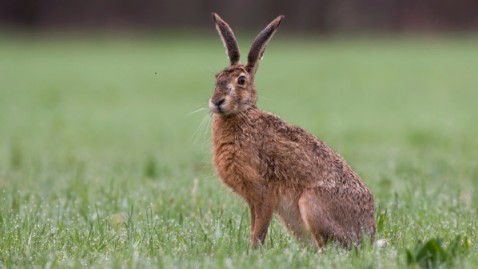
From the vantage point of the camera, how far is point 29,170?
9.91m

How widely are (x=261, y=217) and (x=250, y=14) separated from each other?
1463 inches

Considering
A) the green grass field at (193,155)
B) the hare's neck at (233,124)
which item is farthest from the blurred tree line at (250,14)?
the hare's neck at (233,124)

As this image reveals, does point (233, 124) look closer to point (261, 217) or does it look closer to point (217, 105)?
point (217, 105)

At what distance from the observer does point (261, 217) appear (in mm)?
5801

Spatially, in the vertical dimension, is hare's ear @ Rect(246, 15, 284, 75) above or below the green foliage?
above

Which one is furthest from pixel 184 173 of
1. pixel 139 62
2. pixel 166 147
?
pixel 139 62

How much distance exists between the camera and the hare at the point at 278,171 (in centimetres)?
564

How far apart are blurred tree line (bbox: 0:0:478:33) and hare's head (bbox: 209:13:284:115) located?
117 ft

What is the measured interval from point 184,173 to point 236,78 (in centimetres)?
378

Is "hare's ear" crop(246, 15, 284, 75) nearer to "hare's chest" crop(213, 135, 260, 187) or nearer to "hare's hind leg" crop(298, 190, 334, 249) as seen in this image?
"hare's chest" crop(213, 135, 260, 187)

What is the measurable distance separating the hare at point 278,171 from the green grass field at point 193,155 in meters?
0.20

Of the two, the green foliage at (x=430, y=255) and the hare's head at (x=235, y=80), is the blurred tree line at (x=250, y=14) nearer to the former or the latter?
the hare's head at (x=235, y=80)

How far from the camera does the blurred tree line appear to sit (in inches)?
1662

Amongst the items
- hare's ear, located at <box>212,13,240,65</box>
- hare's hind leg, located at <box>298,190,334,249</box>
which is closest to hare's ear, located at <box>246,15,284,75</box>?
hare's ear, located at <box>212,13,240,65</box>
